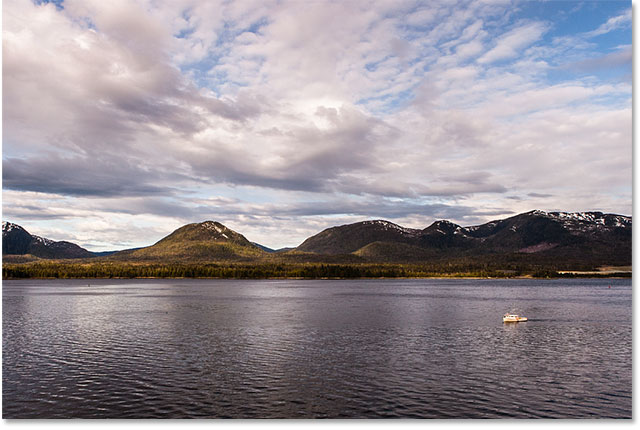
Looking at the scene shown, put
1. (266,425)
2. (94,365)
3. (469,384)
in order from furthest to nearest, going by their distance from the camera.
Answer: (94,365)
(469,384)
(266,425)

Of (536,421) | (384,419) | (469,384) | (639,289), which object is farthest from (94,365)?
(639,289)

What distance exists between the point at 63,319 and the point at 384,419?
299 feet

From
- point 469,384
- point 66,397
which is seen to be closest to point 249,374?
point 66,397

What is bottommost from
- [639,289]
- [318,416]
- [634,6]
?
[318,416]

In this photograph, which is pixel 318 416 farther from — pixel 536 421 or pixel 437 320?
pixel 437 320

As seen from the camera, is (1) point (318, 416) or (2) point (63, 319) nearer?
(1) point (318, 416)

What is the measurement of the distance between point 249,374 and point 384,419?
1912 cm

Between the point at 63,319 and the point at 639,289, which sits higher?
the point at 639,289

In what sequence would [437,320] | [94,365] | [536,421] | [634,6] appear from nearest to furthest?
[634,6]
[536,421]
[94,365]
[437,320]

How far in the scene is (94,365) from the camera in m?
55.9

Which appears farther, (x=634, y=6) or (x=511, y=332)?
(x=511, y=332)

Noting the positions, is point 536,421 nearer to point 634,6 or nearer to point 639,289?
point 639,289

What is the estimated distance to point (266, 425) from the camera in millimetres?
32531

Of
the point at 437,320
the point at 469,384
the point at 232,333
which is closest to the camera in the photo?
the point at 469,384
